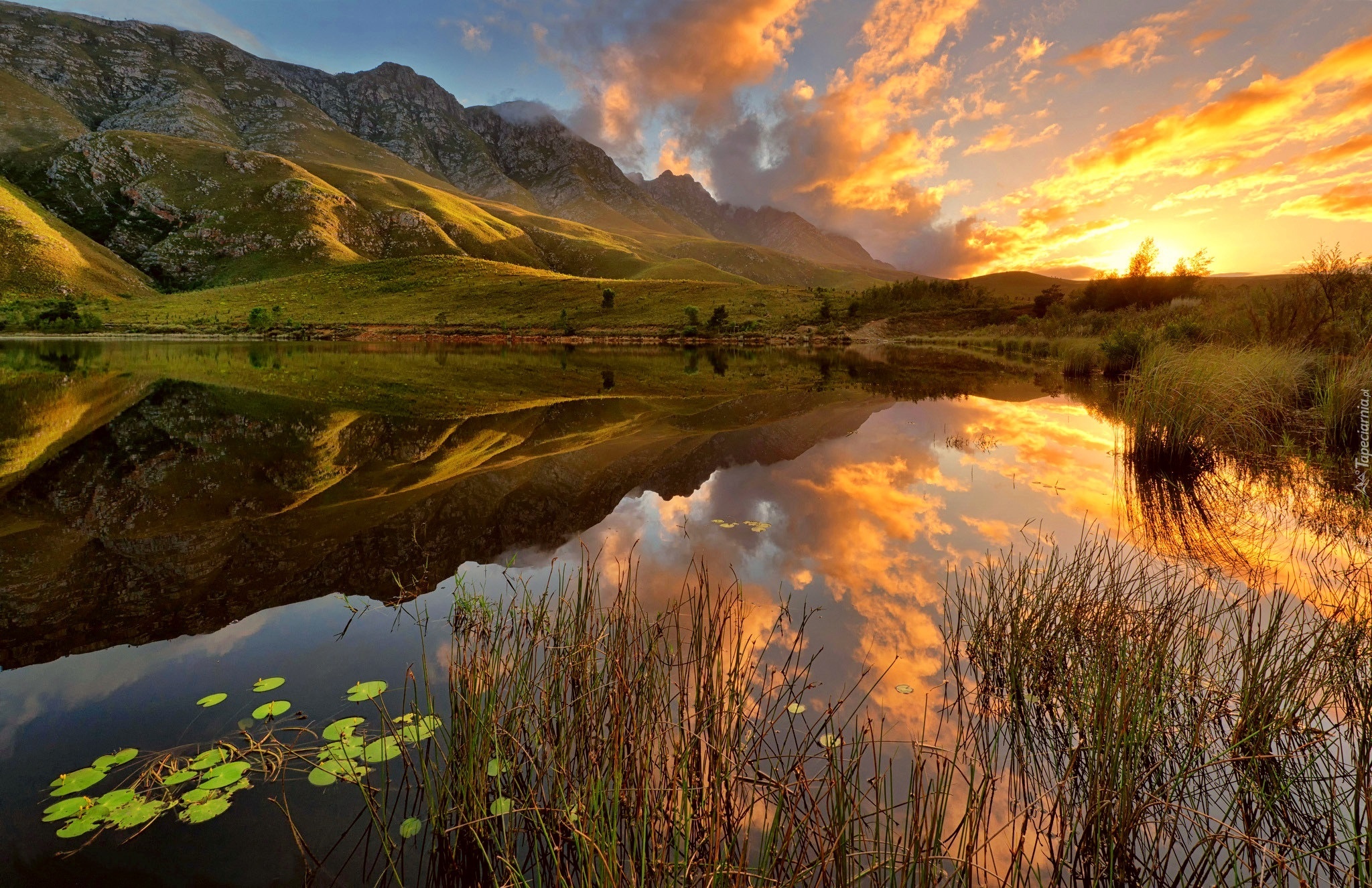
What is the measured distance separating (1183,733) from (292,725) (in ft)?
20.2

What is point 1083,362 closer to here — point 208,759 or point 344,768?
point 344,768

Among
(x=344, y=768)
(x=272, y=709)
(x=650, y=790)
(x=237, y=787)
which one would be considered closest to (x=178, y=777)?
(x=237, y=787)

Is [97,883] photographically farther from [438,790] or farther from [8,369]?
[8,369]

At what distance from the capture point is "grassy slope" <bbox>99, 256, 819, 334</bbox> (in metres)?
84.4

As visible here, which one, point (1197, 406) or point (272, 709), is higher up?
point (1197, 406)

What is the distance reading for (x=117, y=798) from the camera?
347 cm

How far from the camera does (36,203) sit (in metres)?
121

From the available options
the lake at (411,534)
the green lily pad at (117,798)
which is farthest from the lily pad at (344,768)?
the green lily pad at (117,798)

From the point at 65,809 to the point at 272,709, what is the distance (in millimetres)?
1112

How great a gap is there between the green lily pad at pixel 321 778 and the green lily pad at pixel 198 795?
0.50 metres

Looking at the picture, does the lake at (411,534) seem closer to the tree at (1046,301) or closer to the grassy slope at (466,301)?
the grassy slope at (466,301)

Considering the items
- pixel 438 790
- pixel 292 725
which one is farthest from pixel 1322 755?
pixel 292 725

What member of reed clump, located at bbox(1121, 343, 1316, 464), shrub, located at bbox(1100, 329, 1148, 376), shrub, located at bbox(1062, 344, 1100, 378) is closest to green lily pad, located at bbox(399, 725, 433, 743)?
reed clump, located at bbox(1121, 343, 1316, 464)

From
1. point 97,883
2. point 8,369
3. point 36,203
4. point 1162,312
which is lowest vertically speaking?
point 97,883
